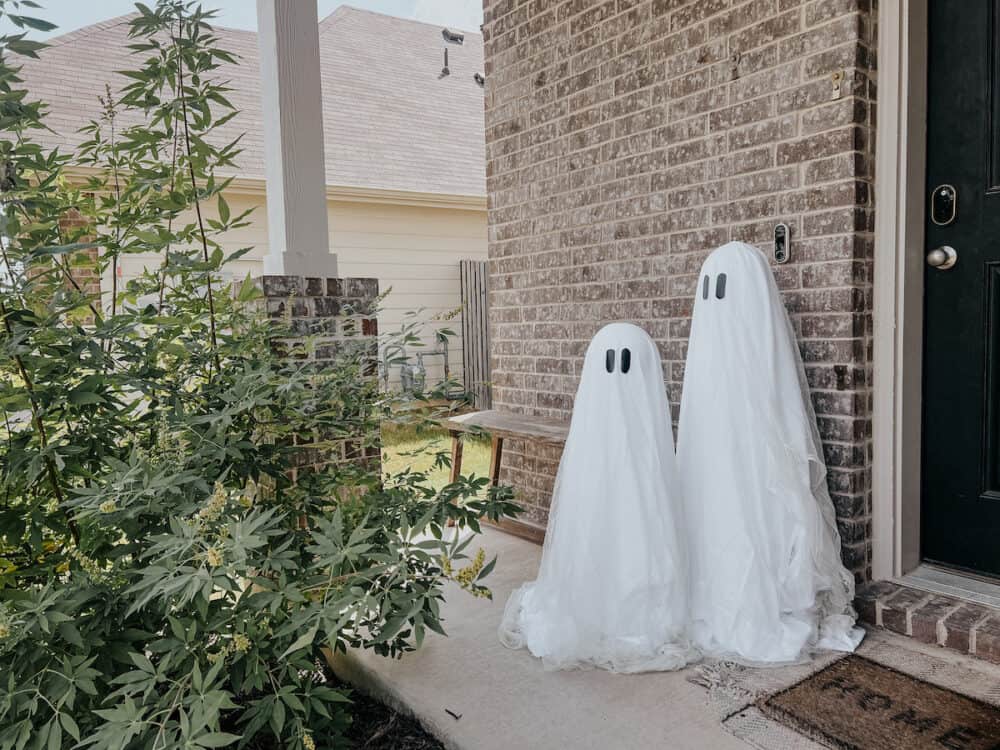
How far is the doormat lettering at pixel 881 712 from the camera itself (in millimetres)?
1766

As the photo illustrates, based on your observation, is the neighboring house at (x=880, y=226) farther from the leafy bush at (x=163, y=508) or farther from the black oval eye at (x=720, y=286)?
the leafy bush at (x=163, y=508)

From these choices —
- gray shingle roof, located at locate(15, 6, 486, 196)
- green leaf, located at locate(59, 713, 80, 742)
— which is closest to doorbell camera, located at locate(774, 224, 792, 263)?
green leaf, located at locate(59, 713, 80, 742)

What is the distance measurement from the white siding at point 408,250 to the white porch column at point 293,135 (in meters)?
5.06

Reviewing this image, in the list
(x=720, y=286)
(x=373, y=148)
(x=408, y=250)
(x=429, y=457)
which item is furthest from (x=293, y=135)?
(x=373, y=148)

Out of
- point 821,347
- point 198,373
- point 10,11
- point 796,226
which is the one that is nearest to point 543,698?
point 198,373

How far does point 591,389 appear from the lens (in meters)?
2.35

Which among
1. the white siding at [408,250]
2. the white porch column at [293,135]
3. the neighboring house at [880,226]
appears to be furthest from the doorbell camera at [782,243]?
the white siding at [408,250]

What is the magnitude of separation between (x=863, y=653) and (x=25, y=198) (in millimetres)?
2555

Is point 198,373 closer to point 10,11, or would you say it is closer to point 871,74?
point 10,11

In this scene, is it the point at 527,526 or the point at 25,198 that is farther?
the point at 527,526

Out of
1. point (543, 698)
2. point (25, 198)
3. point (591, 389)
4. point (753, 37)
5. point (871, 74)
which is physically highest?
point (753, 37)

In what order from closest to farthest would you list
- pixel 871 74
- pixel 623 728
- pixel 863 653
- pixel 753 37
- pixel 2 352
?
pixel 2 352 < pixel 623 728 < pixel 863 653 < pixel 871 74 < pixel 753 37

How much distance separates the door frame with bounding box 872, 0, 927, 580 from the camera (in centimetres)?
239

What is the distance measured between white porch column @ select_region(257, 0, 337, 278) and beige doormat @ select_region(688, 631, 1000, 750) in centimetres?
203
